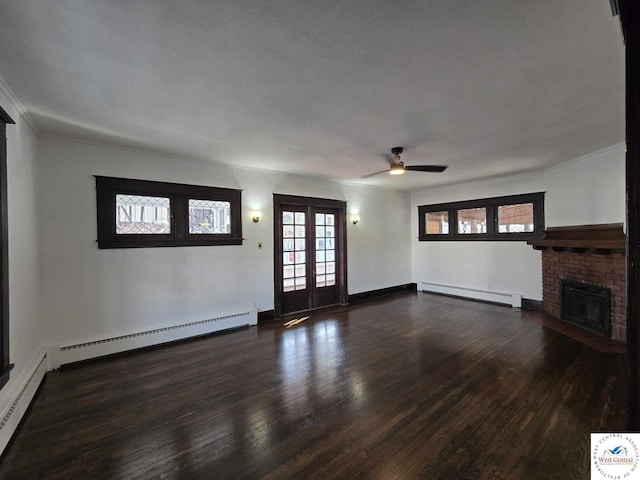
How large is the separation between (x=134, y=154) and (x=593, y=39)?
15.9 feet

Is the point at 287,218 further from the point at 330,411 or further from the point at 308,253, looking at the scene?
the point at 330,411

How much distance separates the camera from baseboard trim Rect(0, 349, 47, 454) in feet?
7.05

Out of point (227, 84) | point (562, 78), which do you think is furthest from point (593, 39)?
point (227, 84)

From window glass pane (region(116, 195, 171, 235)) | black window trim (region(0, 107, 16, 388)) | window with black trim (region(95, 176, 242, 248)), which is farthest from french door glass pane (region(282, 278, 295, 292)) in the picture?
black window trim (region(0, 107, 16, 388))

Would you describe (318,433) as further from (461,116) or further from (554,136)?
(554,136)

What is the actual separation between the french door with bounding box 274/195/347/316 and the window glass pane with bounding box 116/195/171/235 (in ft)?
6.24

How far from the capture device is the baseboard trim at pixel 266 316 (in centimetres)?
529

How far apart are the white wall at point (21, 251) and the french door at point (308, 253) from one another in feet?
10.8

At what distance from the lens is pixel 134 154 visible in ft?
13.1

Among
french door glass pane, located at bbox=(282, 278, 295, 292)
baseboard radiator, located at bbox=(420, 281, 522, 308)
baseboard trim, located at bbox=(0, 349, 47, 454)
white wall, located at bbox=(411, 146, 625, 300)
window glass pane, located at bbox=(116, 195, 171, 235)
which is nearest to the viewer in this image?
baseboard trim, located at bbox=(0, 349, 47, 454)

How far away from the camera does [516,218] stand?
605cm

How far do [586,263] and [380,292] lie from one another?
158 inches

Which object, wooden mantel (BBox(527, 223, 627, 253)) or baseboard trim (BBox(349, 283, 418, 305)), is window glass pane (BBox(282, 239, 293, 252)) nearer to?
baseboard trim (BBox(349, 283, 418, 305))

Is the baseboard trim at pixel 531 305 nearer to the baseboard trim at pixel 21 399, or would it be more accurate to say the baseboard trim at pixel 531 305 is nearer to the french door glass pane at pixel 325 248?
the french door glass pane at pixel 325 248
